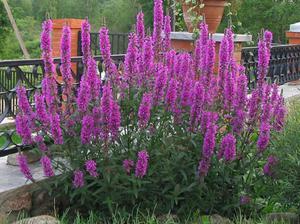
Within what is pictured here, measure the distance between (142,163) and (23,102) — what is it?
33.9 inches

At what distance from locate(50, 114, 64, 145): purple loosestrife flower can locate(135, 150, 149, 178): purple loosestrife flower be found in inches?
20.4

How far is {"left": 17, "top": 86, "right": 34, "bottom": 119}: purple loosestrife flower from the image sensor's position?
135 inches

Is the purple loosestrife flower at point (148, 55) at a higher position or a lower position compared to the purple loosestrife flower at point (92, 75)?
higher

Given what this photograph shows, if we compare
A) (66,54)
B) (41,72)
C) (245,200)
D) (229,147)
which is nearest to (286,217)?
(245,200)

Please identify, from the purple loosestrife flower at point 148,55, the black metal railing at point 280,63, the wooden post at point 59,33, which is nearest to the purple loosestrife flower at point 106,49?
the purple loosestrife flower at point 148,55

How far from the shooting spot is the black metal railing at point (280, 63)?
7528mm

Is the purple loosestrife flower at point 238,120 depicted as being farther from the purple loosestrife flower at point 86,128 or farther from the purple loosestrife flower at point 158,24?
the purple loosestrife flower at point 86,128

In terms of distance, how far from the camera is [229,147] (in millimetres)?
3609

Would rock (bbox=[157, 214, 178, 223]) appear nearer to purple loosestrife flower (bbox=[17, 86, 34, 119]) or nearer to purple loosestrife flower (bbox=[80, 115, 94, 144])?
purple loosestrife flower (bbox=[80, 115, 94, 144])

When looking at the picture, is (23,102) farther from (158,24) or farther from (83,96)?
(158,24)

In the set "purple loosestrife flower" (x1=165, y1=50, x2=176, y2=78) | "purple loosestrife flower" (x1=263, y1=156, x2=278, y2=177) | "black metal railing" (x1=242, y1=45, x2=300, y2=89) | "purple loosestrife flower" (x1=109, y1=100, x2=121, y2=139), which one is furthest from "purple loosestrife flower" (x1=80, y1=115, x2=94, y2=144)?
"black metal railing" (x1=242, y1=45, x2=300, y2=89)

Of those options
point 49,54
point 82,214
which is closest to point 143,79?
point 49,54

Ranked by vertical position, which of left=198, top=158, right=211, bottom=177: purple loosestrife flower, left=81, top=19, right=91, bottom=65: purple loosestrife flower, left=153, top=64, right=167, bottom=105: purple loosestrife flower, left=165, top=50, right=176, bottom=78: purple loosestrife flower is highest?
left=81, top=19, right=91, bottom=65: purple loosestrife flower

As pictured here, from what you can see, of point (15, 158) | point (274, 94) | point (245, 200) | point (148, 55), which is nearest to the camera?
point (148, 55)
